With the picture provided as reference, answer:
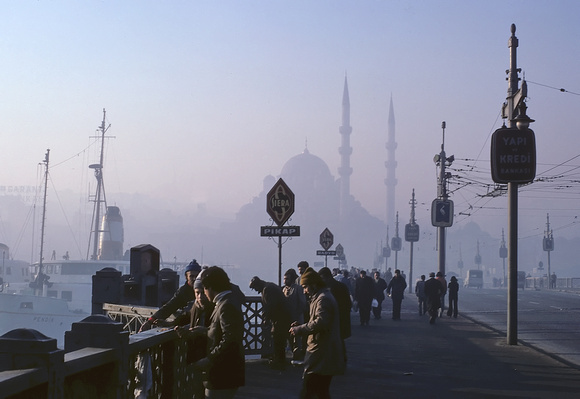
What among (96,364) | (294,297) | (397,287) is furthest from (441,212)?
(96,364)

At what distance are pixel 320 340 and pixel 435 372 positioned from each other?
22.4 ft

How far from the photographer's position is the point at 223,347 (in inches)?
242

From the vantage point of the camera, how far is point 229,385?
621 centimetres

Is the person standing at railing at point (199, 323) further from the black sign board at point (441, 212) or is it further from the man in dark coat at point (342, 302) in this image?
the black sign board at point (441, 212)

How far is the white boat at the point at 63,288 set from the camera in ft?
218

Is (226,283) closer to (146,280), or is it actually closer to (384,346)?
(146,280)

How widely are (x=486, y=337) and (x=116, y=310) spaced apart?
41.0 feet

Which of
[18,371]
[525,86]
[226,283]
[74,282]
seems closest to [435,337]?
[525,86]

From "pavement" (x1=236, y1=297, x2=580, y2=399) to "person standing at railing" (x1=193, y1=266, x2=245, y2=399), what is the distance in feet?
16.5

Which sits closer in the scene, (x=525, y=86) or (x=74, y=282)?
(x=525, y=86)

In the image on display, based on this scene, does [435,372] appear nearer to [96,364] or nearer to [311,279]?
[311,279]

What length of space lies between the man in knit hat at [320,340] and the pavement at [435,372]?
3328mm

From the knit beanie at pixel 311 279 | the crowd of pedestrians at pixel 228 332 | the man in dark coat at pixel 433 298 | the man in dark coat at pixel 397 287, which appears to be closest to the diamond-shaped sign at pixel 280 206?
the crowd of pedestrians at pixel 228 332


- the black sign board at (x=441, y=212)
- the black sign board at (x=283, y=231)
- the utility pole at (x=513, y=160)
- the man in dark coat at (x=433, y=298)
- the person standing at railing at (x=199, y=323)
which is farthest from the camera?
the black sign board at (x=441, y=212)
